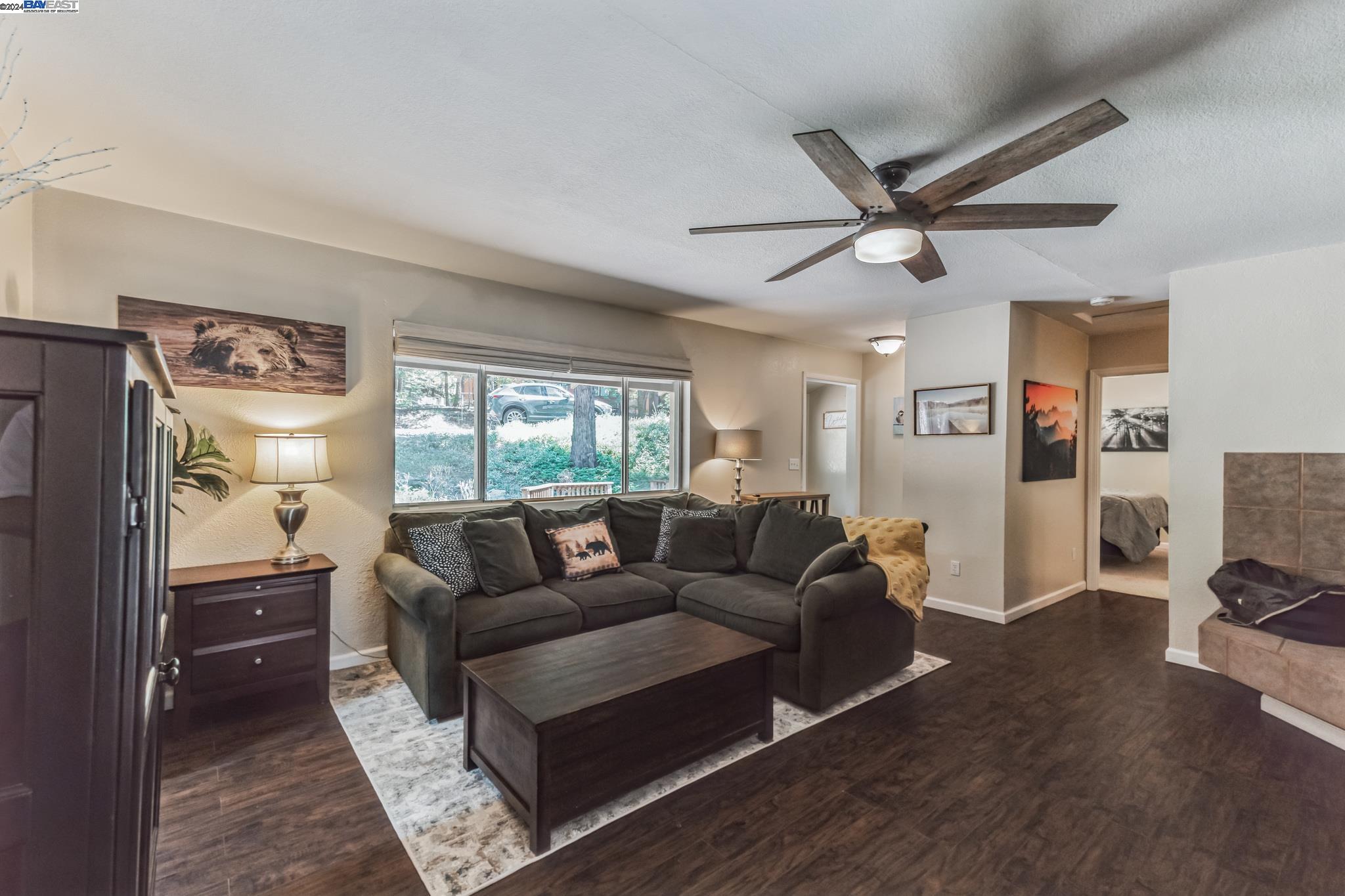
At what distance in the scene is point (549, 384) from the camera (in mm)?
4355

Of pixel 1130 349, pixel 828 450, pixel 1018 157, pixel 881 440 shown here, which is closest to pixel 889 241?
pixel 1018 157

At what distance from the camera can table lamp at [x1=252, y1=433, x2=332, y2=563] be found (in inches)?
113

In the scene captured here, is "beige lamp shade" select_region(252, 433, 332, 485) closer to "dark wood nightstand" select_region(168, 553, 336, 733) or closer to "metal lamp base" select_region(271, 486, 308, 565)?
"metal lamp base" select_region(271, 486, 308, 565)

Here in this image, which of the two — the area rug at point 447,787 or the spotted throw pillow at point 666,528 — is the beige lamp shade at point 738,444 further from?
the area rug at point 447,787

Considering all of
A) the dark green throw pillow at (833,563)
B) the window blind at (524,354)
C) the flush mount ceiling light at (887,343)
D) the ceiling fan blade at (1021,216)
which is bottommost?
the dark green throw pillow at (833,563)

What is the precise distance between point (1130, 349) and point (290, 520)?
6512mm

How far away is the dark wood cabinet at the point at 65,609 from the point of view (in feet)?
2.46

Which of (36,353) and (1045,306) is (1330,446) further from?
(36,353)

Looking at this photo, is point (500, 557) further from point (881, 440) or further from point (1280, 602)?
point (881, 440)

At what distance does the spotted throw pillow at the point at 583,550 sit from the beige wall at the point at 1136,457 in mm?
6819

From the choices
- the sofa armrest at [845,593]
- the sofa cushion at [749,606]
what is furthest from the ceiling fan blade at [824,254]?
the sofa cushion at [749,606]

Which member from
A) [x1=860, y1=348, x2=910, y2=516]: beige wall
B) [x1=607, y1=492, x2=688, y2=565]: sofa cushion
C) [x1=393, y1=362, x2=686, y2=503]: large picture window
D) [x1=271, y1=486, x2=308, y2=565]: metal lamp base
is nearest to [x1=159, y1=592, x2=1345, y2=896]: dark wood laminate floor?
[x1=271, y1=486, x2=308, y2=565]: metal lamp base

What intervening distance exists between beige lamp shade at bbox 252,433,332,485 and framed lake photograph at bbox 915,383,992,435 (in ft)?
14.4

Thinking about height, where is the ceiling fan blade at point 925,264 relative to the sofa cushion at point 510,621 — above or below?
above
